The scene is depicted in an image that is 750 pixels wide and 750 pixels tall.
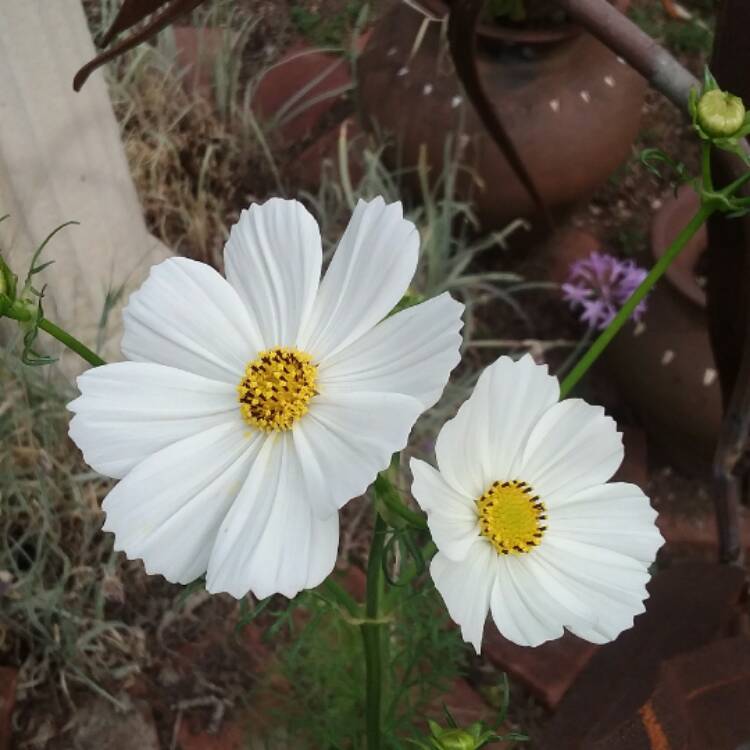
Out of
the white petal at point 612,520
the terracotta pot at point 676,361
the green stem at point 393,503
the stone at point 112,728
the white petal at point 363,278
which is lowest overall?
the stone at point 112,728

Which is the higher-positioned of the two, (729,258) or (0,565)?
(729,258)

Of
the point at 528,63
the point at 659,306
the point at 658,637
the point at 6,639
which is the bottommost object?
the point at 6,639

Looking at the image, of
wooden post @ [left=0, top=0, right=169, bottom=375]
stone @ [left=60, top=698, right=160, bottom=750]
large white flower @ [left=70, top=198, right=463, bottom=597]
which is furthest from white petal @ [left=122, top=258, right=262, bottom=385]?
stone @ [left=60, top=698, right=160, bottom=750]

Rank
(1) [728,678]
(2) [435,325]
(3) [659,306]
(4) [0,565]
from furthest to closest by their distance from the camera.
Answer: (3) [659,306] → (4) [0,565] → (1) [728,678] → (2) [435,325]

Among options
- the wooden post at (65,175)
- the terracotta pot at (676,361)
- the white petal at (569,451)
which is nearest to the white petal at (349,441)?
the white petal at (569,451)

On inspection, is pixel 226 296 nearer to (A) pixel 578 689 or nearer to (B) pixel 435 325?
(B) pixel 435 325

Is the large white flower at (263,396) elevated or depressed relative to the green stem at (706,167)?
depressed

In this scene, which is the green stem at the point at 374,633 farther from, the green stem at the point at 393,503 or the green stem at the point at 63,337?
the green stem at the point at 63,337

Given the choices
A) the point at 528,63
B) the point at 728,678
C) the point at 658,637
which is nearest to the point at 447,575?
the point at 728,678
